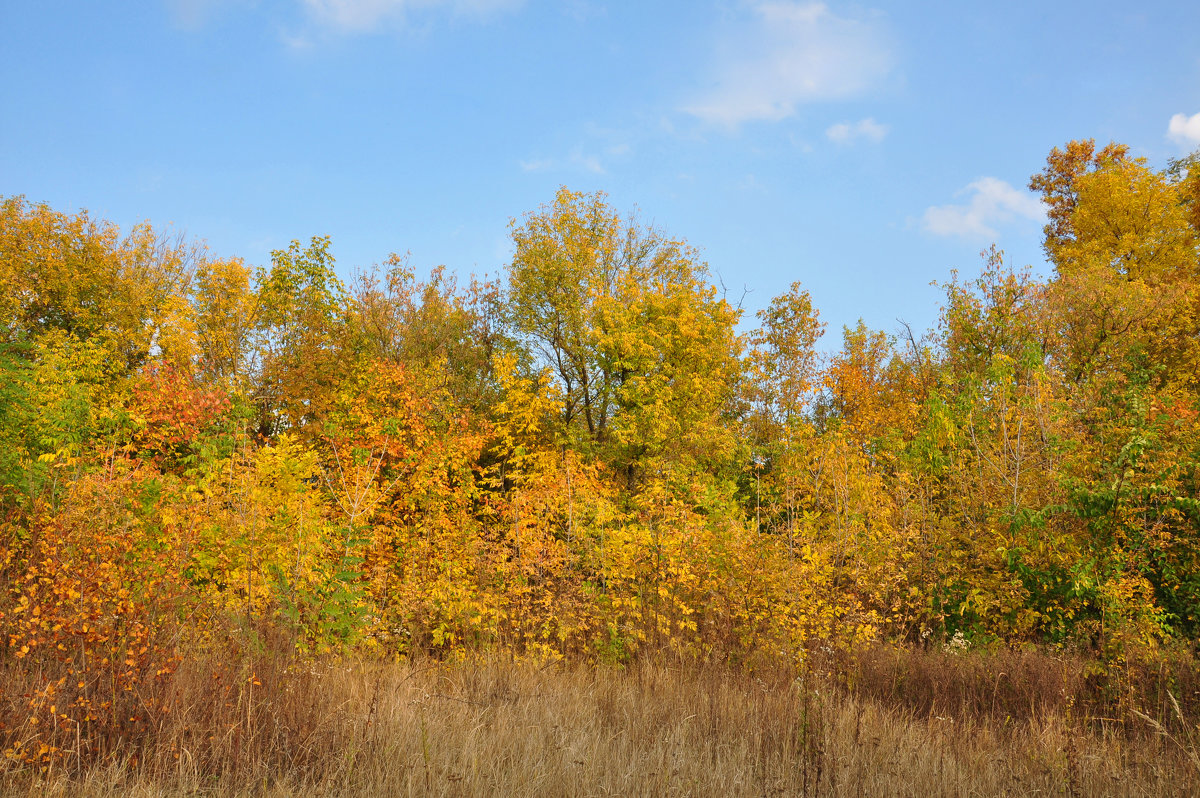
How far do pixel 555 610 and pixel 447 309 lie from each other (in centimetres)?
1634

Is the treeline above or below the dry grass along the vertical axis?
above

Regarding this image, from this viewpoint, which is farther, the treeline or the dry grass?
the treeline

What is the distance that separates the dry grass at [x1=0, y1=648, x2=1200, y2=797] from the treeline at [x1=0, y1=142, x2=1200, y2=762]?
383 millimetres

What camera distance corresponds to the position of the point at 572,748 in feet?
15.8

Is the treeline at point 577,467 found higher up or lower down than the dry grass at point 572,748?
higher up

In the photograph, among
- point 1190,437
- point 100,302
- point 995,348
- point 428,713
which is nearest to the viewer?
point 428,713

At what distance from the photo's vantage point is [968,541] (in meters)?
10.2

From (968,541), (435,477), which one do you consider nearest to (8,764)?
(435,477)

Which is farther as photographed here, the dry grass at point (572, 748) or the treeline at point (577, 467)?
the treeline at point (577, 467)

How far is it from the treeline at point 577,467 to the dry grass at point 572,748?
38 cm

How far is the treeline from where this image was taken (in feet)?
20.7

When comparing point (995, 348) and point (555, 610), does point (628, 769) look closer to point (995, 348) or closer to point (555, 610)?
point (555, 610)

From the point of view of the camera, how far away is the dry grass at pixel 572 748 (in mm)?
4195

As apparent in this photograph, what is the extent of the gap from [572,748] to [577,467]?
1261 cm
